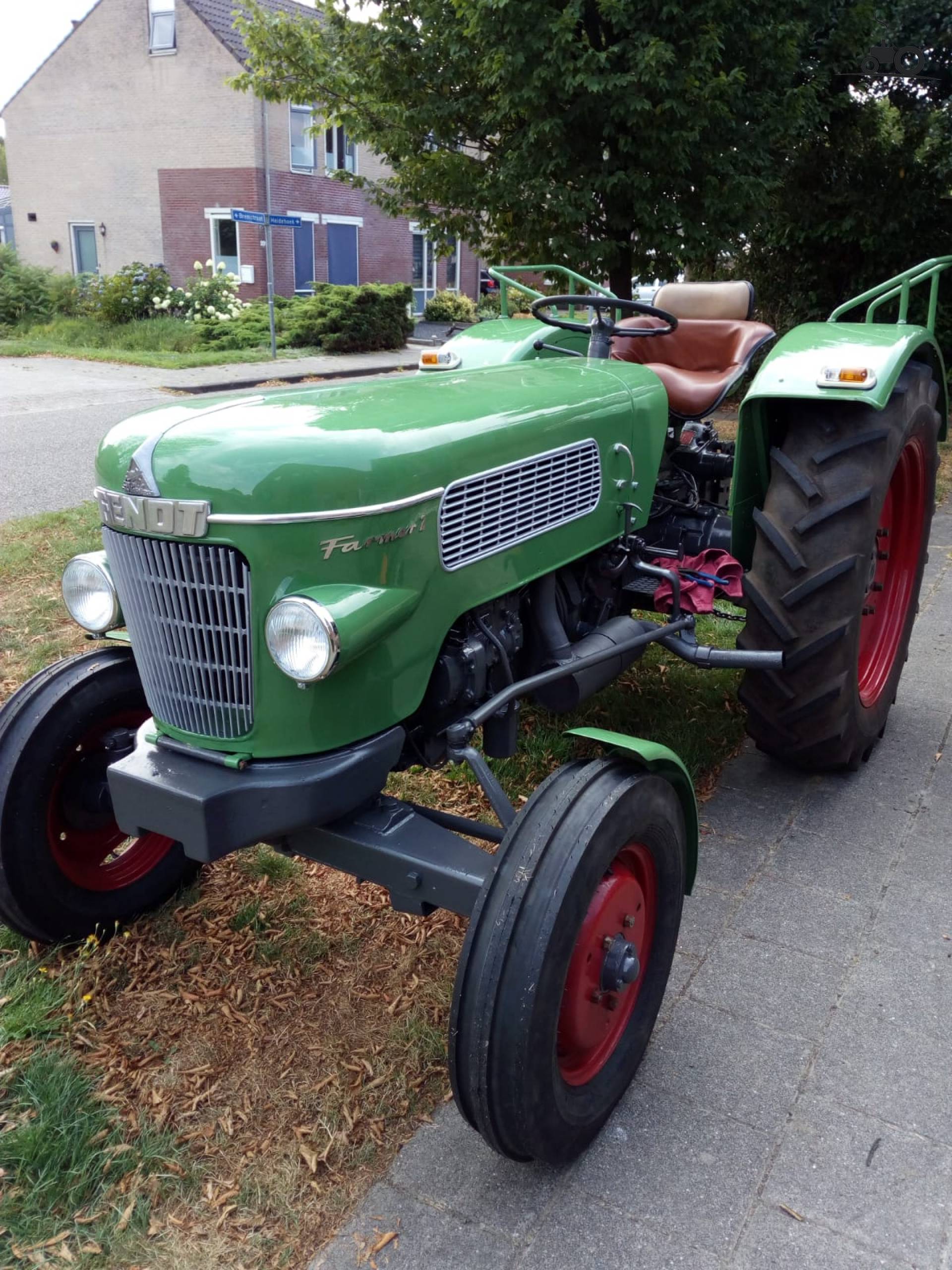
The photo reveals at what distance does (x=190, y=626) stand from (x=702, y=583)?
1849 millimetres

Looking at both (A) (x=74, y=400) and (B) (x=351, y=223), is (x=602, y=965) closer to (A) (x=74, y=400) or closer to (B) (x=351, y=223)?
(A) (x=74, y=400)

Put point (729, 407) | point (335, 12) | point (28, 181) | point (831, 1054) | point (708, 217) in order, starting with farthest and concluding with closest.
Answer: point (28, 181) < point (729, 407) < point (335, 12) < point (708, 217) < point (831, 1054)

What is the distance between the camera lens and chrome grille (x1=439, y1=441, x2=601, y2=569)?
6.98 ft

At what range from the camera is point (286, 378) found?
1446 cm

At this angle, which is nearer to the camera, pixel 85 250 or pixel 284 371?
pixel 284 371

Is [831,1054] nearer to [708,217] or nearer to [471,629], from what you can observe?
[471,629]

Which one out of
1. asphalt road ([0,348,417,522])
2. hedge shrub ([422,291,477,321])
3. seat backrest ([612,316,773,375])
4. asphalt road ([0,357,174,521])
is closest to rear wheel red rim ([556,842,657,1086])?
seat backrest ([612,316,773,375])

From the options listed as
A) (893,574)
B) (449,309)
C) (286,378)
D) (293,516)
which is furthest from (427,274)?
(293,516)

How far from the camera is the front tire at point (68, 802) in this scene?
7.70 feet

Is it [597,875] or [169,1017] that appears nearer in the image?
[597,875]

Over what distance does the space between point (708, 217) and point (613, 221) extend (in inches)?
28.2

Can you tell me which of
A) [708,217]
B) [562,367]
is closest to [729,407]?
[708,217]

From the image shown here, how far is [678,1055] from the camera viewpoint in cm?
228

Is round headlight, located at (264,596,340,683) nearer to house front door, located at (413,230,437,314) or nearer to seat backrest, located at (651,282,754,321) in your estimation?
seat backrest, located at (651,282,754,321)
